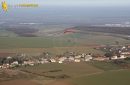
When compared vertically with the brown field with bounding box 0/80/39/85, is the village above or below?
above

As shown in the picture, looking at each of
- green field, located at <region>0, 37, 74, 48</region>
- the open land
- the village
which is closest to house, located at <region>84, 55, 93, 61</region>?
the village

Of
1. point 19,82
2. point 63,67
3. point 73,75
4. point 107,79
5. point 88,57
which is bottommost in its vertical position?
point 107,79

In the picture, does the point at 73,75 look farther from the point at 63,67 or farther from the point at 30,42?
the point at 30,42

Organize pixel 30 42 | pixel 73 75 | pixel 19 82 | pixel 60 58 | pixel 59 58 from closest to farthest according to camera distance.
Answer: pixel 19 82 < pixel 73 75 < pixel 59 58 < pixel 60 58 < pixel 30 42

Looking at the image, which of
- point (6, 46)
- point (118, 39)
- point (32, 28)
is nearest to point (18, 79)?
point (6, 46)

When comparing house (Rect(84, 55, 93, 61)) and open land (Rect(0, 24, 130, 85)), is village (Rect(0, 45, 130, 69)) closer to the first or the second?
house (Rect(84, 55, 93, 61))

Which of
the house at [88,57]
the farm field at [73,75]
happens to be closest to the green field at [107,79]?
the farm field at [73,75]

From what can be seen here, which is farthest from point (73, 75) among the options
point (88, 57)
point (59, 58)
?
point (88, 57)

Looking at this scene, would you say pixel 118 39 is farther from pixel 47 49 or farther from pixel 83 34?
pixel 47 49
